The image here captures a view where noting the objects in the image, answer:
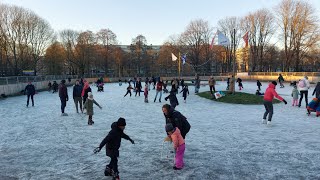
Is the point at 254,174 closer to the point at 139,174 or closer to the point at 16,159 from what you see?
the point at 139,174

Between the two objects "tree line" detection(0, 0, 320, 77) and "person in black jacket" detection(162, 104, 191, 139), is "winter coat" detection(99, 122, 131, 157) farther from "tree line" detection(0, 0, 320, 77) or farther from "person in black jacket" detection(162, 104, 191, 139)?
"tree line" detection(0, 0, 320, 77)

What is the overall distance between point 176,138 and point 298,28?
52.6 metres

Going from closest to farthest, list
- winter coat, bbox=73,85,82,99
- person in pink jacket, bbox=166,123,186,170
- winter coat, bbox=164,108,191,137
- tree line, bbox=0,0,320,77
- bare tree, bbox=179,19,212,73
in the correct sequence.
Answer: person in pink jacket, bbox=166,123,186,170 < winter coat, bbox=164,108,191,137 < winter coat, bbox=73,85,82,99 < tree line, bbox=0,0,320,77 < bare tree, bbox=179,19,212,73

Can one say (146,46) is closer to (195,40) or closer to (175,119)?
(195,40)

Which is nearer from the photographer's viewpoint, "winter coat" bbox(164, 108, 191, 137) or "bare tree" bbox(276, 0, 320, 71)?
"winter coat" bbox(164, 108, 191, 137)

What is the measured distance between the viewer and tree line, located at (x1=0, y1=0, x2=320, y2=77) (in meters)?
46.1

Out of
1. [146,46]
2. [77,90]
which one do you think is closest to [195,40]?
[146,46]

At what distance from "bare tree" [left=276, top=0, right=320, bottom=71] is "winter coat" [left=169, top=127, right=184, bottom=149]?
51.2 metres

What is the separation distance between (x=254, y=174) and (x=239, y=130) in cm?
426

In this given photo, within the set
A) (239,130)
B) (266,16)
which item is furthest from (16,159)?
(266,16)

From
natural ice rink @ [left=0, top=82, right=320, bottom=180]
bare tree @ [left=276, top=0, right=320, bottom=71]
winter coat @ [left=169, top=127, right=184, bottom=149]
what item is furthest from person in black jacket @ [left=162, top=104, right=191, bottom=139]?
bare tree @ [left=276, top=0, right=320, bottom=71]

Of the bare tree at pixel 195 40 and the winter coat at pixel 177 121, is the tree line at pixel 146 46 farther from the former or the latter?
the winter coat at pixel 177 121

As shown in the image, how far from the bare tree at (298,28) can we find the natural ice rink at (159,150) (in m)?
43.9

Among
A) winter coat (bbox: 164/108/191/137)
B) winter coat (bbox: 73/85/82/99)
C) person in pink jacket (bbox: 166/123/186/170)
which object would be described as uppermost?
winter coat (bbox: 73/85/82/99)
